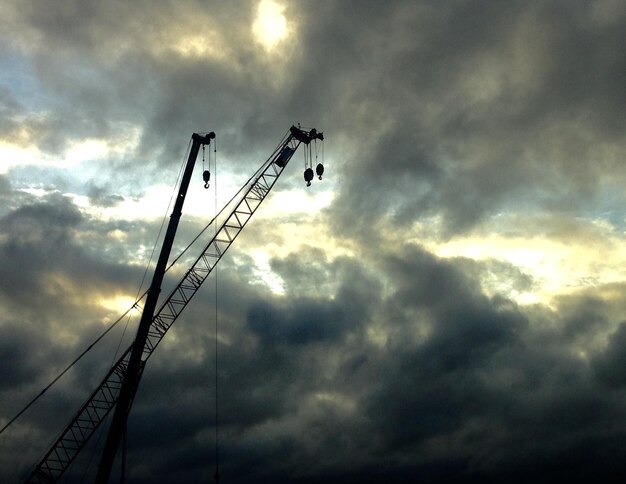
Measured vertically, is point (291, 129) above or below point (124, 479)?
above

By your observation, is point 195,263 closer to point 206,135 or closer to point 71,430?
point 206,135

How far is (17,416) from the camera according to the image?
84750mm

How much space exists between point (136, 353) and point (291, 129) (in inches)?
1513

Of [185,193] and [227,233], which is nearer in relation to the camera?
[185,193]

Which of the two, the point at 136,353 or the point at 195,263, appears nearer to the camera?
the point at 136,353

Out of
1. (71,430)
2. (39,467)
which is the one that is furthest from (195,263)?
(39,467)

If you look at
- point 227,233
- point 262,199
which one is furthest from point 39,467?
point 262,199

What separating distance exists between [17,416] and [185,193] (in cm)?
3922

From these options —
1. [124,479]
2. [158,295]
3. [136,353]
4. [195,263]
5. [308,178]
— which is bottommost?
[124,479]

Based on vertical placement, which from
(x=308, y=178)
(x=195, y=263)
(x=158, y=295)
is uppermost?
(x=308, y=178)

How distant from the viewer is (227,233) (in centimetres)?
8969

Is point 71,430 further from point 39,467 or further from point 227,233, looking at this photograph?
point 227,233

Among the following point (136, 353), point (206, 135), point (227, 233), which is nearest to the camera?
point (136, 353)

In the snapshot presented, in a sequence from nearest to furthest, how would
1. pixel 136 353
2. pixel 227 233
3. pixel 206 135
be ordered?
pixel 136 353, pixel 206 135, pixel 227 233
